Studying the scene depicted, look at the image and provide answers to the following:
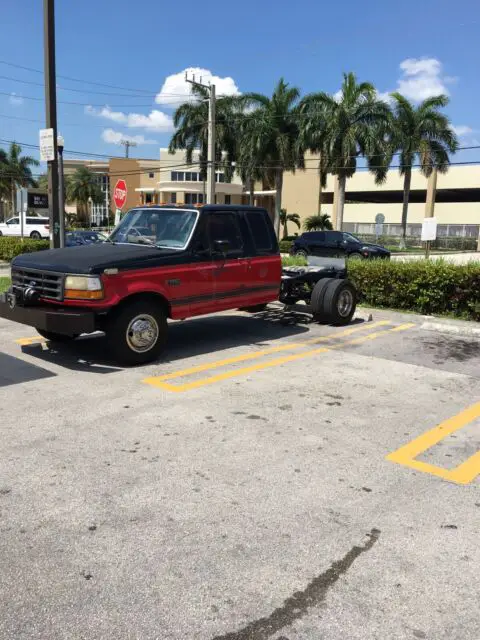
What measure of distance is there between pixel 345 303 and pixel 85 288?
488cm

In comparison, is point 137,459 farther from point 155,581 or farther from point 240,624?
point 240,624

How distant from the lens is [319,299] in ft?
30.9

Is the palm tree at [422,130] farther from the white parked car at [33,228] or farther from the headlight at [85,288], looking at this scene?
the headlight at [85,288]

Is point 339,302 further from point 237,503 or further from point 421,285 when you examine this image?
point 237,503

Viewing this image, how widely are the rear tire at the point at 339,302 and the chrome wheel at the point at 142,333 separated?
11.3 ft

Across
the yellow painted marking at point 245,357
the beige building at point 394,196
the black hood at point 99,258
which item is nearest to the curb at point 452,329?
the yellow painted marking at point 245,357

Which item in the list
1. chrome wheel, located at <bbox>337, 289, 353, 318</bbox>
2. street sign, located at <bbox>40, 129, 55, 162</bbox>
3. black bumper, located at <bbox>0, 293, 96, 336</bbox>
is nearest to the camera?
black bumper, located at <bbox>0, 293, 96, 336</bbox>

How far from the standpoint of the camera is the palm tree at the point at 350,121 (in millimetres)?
35656

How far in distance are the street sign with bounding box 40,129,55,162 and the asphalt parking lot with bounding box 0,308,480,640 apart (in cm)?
711

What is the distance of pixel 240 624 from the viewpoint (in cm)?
255

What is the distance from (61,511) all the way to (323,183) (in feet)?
133

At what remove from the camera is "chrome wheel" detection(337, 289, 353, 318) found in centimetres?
952

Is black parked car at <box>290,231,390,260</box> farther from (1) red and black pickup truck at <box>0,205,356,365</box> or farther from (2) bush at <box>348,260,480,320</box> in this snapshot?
(1) red and black pickup truck at <box>0,205,356,365</box>

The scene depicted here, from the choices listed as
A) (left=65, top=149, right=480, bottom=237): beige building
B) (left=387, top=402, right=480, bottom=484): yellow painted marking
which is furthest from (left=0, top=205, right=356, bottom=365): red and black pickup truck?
(left=65, top=149, right=480, bottom=237): beige building
